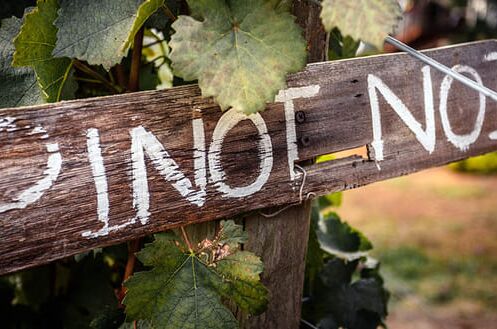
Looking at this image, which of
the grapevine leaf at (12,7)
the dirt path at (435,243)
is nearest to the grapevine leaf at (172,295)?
the grapevine leaf at (12,7)

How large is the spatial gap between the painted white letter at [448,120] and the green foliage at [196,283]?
0.60 meters

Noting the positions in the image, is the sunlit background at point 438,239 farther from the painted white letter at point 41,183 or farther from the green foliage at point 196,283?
the painted white letter at point 41,183

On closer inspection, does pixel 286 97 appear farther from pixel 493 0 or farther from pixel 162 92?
pixel 493 0

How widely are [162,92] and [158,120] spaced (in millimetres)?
48

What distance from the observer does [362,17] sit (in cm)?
88

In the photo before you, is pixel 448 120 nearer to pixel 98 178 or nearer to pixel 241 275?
pixel 241 275

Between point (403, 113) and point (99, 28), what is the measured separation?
666 mm

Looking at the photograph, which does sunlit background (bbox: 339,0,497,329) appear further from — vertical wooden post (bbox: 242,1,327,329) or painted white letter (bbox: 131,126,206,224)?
painted white letter (bbox: 131,126,206,224)

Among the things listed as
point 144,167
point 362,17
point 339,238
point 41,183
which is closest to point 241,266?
point 144,167

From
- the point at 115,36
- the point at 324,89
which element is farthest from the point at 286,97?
the point at 115,36

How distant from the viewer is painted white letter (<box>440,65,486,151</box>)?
1.42m

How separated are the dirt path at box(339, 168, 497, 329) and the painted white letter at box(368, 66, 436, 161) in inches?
62.1

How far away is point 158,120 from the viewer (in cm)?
103

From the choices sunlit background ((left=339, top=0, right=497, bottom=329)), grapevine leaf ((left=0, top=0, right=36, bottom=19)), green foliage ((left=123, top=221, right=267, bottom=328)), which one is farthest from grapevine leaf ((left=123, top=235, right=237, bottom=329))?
sunlit background ((left=339, top=0, right=497, bottom=329))
